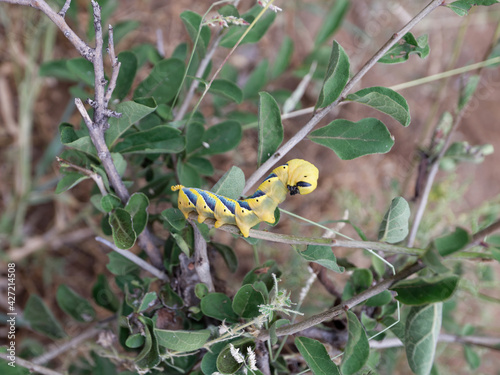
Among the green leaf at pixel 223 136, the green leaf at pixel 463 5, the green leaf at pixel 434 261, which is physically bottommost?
the green leaf at pixel 223 136

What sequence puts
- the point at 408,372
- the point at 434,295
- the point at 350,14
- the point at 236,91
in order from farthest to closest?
the point at 350,14 < the point at 408,372 < the point at 236,91 < the point at 434,295

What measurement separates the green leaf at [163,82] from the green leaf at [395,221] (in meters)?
0.54

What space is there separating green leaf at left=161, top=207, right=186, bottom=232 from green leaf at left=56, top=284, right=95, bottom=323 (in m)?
0.55

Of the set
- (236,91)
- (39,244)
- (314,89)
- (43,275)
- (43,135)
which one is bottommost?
(43,275)

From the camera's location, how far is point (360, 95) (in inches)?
33.4

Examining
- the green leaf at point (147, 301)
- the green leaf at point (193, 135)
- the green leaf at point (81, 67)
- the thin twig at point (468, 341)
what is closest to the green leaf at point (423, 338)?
the thin twig at point (468, 341)

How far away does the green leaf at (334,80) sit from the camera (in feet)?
2.70

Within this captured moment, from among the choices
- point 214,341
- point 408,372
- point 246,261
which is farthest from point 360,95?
point 408,372

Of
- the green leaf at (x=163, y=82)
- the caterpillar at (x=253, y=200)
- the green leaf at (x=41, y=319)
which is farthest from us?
the green leaf at (x=41, y=319)

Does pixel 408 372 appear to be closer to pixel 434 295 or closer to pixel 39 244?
pixel 434 295

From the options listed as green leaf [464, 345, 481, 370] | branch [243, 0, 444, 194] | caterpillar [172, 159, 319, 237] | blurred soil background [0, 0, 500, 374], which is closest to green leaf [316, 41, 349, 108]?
branch [243, 0, 444, 194]

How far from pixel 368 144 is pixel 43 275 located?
1.67 metres

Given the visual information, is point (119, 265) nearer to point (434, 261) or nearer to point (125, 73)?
point (125, 73)

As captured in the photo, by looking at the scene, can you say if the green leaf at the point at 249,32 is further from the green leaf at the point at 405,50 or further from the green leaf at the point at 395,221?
the green leaf at the point at 395,221
